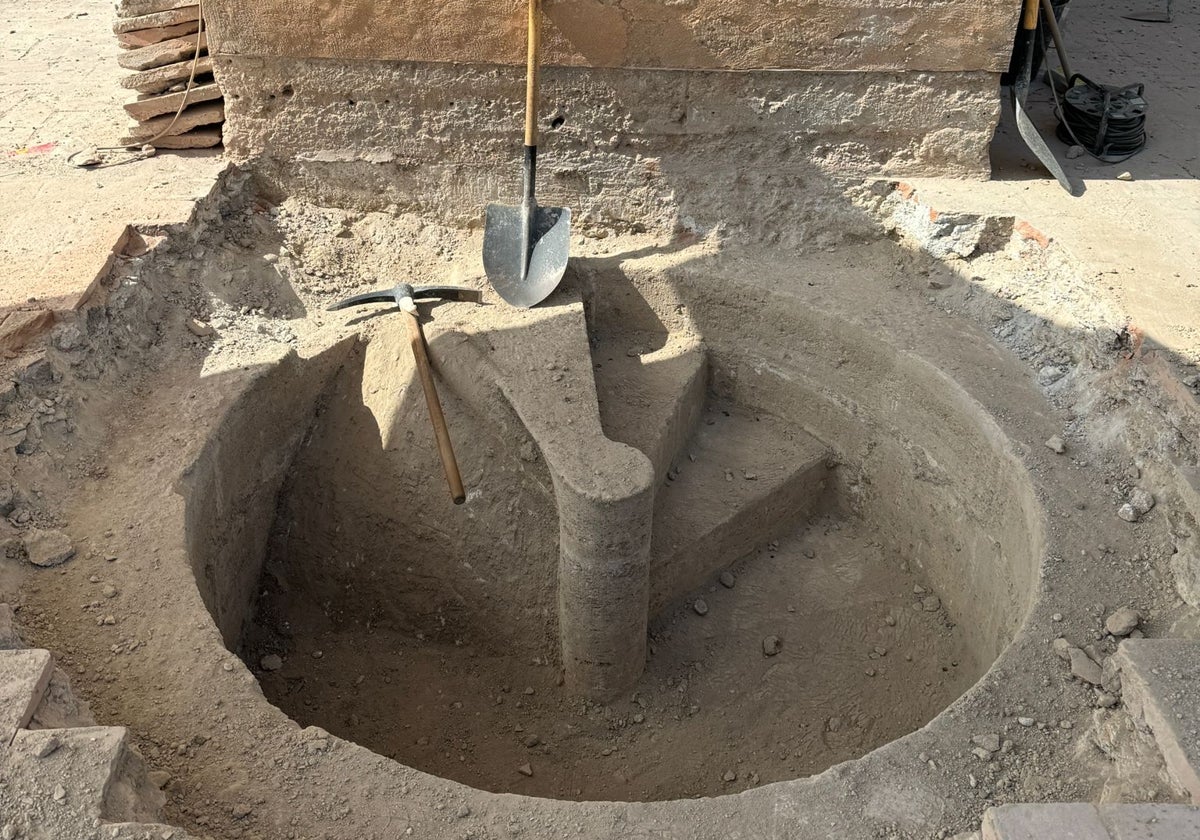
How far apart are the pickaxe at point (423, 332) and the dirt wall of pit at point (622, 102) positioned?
76 centimetres

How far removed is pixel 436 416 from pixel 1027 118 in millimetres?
3645

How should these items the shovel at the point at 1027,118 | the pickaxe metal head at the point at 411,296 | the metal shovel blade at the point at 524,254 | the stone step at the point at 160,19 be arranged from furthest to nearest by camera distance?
the stone step at the point at 160,19, the shovel at the point at 1027,118, the metal shovel blade at the point at 524,254, the pickaxe metal head at the point at 411,296

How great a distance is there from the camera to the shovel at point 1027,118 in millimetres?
5203

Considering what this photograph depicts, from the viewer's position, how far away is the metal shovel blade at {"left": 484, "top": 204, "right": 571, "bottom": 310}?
510 centimetres

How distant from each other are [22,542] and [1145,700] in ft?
12.3

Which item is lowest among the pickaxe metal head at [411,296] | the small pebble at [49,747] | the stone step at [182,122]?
the pickaxe metal head at [411,296]

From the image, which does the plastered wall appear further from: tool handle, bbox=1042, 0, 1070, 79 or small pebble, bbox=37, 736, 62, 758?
small pebble, bbox=37, 736, 62, 758

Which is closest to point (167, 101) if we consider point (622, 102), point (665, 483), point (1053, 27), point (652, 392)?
point (622, 102)

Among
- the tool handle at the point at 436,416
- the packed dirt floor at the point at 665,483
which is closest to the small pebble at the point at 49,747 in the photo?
the packed dirt floor at the point at 665,483

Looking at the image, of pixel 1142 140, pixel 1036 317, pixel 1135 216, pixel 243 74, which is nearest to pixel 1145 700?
pixel 1036 317

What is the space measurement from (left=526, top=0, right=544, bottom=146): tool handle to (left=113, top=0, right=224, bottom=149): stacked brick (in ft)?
6.34

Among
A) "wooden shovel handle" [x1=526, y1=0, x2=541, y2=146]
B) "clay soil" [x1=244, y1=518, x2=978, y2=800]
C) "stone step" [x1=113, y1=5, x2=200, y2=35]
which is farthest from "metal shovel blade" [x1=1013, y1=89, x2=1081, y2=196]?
"stone step" [x1=113, y1=5, x2=200, y2=35]

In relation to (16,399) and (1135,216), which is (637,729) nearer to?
A: (16,399)

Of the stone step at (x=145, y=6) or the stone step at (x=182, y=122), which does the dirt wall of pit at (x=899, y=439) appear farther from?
the stone step at (x=145, y=6)
